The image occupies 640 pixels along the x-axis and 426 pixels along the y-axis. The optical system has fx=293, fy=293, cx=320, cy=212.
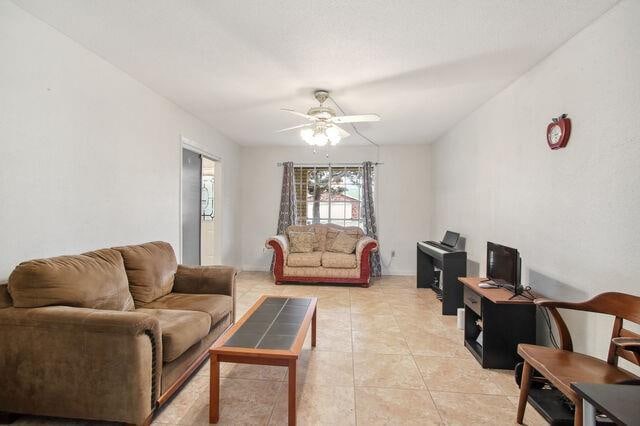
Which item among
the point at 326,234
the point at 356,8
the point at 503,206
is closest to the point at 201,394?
the point at 356,8

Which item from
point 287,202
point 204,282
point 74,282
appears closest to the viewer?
point 74,282

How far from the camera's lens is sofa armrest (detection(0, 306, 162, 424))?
154cm

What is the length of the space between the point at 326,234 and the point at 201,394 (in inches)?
147

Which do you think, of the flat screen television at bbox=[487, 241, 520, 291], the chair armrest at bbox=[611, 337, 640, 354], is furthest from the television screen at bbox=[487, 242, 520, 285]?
the chair armrest at bbox=[611, 337, 640, 354]

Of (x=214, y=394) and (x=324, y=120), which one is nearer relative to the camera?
(x=214, y=394)

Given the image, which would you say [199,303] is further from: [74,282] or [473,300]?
[473,300]

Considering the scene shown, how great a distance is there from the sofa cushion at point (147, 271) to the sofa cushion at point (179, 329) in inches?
7.2

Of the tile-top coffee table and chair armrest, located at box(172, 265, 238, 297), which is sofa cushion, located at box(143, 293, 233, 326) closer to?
chair armrest, located at box(172, 265, 238, 297)

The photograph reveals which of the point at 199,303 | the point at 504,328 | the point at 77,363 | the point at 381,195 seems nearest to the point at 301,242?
the point at 381,195

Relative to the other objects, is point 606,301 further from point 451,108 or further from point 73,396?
point 73,396

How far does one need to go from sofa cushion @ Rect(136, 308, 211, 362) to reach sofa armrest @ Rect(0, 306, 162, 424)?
20 cm

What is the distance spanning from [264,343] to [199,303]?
92cm

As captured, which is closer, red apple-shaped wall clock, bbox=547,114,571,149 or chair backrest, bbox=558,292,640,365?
chair backrest, bbox=558,292,640,365

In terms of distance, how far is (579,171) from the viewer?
1.99 metres
